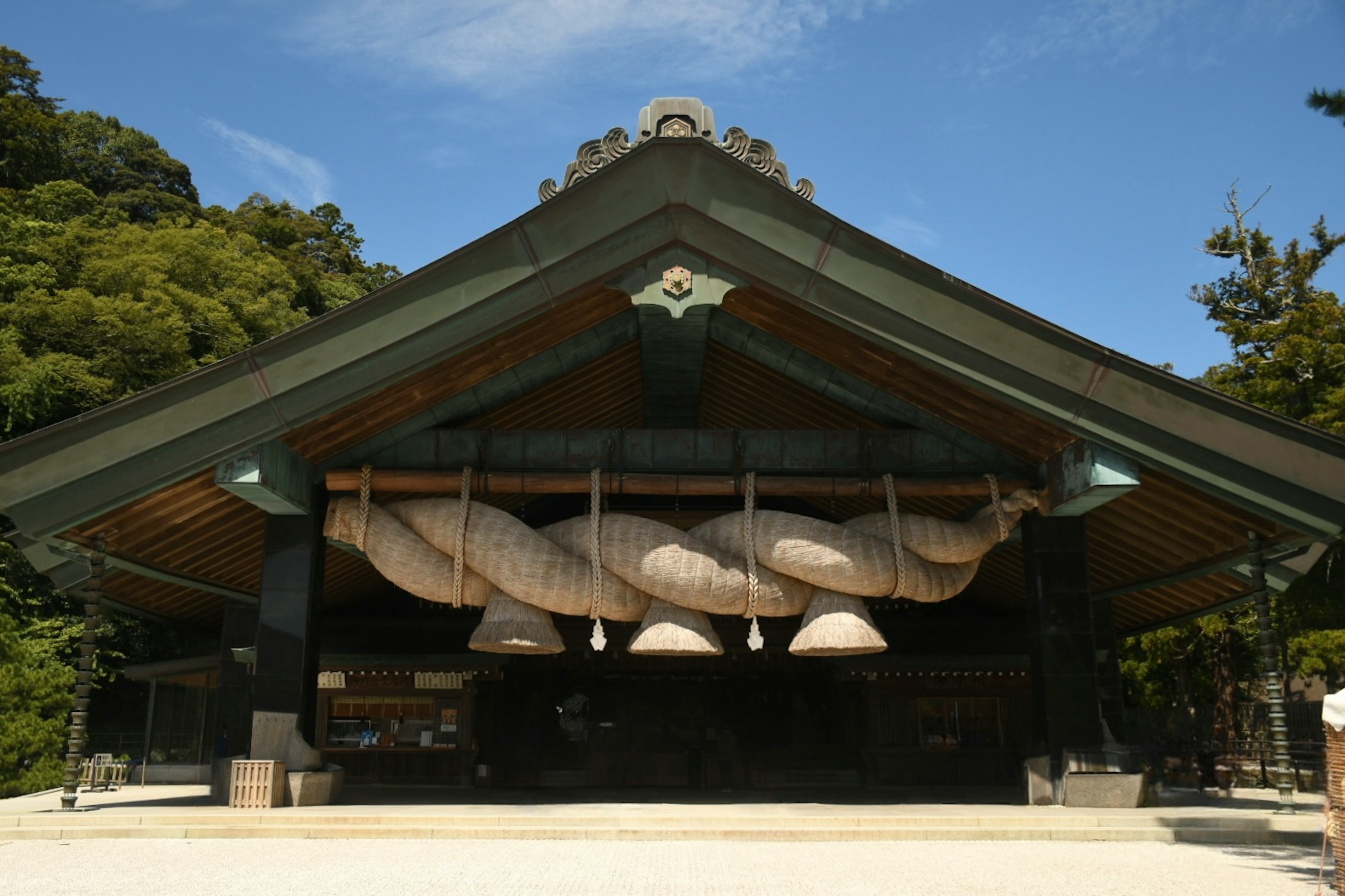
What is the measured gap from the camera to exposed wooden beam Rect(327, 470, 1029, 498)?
441 inches

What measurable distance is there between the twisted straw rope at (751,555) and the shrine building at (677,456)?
0.04 meters

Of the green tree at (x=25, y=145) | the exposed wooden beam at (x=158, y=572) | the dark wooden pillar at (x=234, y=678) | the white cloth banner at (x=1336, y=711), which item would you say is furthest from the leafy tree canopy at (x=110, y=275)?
the white cloth banner at (x=1336, y=711)

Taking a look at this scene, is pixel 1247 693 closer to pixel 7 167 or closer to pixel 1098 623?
pixel 1098 623

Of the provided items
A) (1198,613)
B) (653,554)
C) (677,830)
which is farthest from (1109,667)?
(677,830)

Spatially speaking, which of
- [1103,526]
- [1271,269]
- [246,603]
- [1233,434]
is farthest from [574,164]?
[1271,269]

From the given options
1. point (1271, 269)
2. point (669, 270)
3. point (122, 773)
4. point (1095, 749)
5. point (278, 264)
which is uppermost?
point (278, 264)

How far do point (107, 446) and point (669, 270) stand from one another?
524 cm

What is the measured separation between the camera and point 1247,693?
30.3m

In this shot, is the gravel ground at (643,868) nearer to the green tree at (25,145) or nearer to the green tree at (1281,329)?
the green tree at (1281,329)

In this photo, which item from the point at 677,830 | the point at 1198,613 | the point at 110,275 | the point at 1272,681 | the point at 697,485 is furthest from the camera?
the point at 110,275

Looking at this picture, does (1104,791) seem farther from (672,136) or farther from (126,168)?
(126,168)

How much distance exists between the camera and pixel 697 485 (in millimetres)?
11320

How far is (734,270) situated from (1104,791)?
6137mm

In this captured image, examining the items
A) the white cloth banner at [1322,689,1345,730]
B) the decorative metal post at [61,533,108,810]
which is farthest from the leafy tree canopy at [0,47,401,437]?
the white cloth banner at [1322,689,1345,730]
